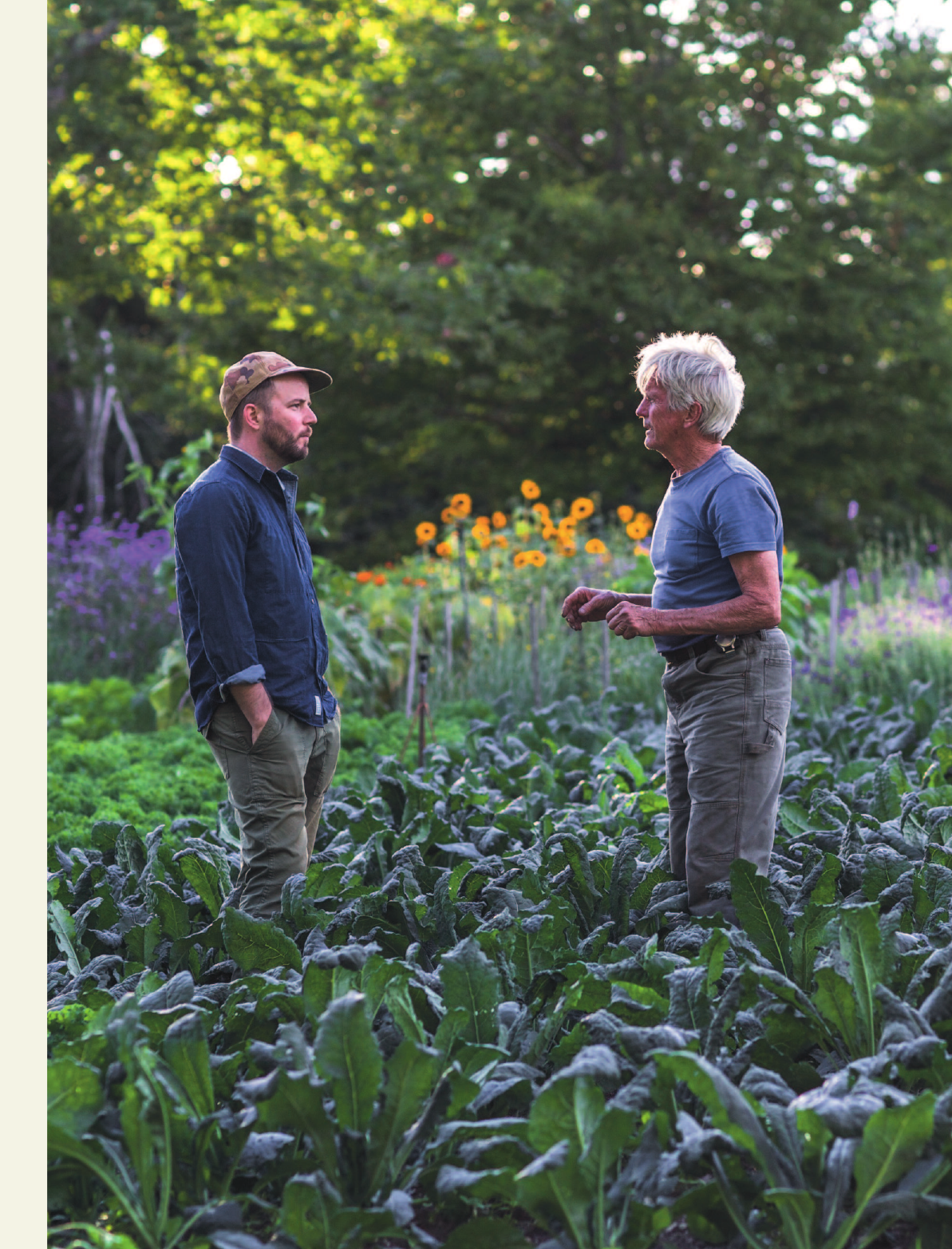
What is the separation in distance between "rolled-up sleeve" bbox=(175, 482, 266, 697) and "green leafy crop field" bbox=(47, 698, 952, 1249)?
0.72 meters

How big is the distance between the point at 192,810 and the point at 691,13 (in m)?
15.4

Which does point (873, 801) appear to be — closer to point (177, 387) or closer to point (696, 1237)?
point (696, 1237)

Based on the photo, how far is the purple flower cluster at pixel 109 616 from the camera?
31.4 ft

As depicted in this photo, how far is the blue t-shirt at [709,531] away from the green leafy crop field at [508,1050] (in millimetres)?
805

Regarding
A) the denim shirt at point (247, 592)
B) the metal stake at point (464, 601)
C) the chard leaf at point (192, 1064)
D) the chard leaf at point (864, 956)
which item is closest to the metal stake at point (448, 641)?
the metal stake at point (464, 601)

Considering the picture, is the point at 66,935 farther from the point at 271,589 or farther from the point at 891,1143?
the point at 891,1143

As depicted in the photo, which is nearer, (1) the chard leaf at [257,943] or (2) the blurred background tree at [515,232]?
(1) the chard leaf at [257,943]

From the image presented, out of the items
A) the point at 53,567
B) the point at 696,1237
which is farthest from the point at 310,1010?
the point at 53,567

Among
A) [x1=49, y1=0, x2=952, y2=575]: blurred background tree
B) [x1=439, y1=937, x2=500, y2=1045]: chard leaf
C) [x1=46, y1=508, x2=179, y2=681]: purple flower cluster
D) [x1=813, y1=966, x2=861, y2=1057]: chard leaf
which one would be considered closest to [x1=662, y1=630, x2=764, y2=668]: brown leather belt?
[x1=813, y1=966, x2=861, y2=1057]: chard leaf

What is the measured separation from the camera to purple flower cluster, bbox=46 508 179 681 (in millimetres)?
9578

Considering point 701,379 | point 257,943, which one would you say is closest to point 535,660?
point 701,379

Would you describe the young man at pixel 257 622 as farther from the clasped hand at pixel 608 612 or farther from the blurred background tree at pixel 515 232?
the blurred background tree at pixel 515 232

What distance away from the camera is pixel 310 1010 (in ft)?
9.21

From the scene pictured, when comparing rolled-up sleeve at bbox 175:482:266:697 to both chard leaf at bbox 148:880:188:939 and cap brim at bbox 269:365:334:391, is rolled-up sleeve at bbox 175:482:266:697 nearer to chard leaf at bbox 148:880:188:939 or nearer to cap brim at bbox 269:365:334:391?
cap brim at bbox 269:365:334:391
